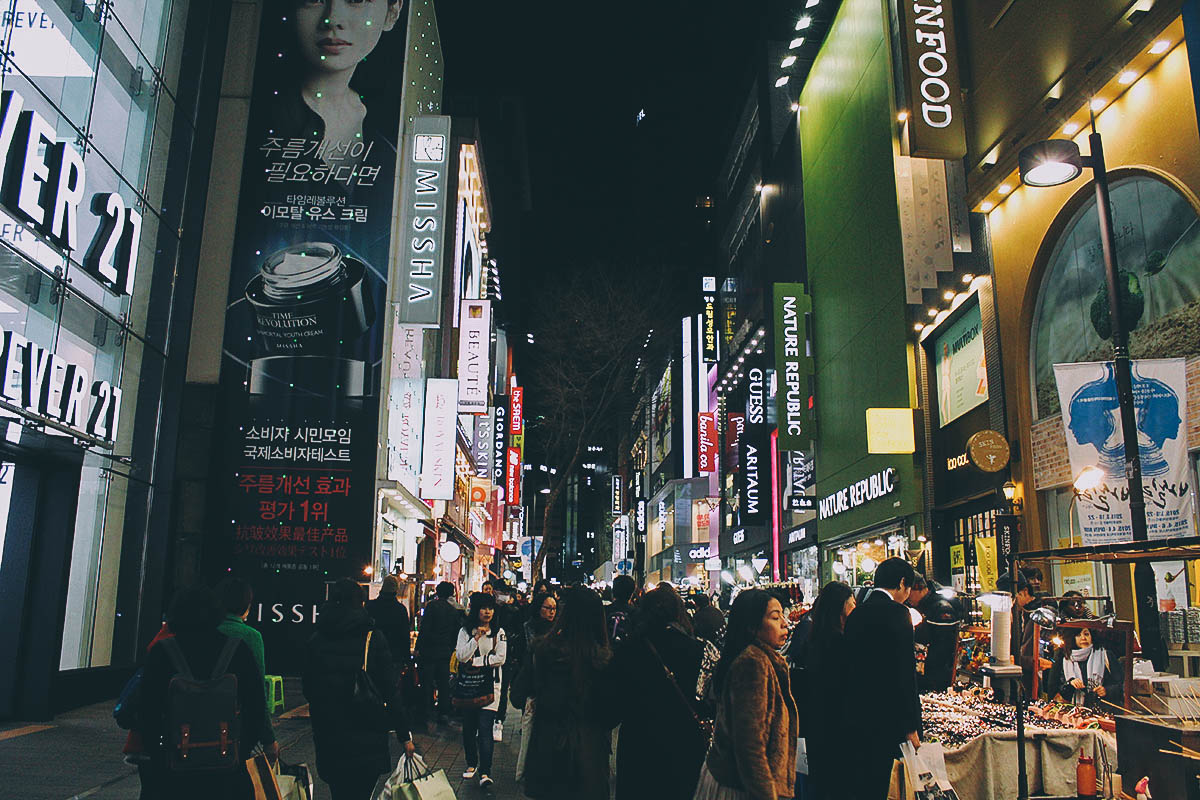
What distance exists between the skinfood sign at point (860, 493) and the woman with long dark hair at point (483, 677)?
15.1 m

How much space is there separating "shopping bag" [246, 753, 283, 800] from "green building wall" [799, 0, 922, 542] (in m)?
18.2

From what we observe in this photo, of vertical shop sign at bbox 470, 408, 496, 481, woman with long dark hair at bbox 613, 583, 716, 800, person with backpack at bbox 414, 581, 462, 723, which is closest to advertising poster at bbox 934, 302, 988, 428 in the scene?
person with backpack at bbox 414, 581, 462, 723

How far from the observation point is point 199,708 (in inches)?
181

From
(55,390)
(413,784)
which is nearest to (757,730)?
(413,784)

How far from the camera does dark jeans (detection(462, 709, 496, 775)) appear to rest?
8930mm

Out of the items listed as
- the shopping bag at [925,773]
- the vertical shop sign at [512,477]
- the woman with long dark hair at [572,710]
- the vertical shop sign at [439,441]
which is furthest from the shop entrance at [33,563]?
the vertical shop sign at [512,477]

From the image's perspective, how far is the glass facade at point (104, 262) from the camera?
38.3ft

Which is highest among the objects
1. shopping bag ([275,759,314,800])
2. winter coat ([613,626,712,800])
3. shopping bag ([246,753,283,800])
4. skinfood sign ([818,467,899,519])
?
skinfood sign ([818,467,899,519])

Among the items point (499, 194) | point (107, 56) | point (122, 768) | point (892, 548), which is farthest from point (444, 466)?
point (499, 194)

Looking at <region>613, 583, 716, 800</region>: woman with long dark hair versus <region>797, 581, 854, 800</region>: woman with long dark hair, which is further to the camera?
<region>797, 581, 854, 800</region>: woman with long dark hair

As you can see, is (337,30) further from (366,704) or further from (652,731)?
(652,731)

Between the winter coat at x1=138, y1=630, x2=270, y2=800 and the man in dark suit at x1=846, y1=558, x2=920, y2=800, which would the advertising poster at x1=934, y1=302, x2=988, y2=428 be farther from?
the winter coat at x1=138, y1=630, x2=270, y2=800

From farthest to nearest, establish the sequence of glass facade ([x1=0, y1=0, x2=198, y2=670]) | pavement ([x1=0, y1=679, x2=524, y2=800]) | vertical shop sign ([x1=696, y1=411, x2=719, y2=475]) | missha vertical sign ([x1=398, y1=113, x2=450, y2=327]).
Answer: vertical shop sign ([x1=696, y1=411, x2=719, y2=475])
missha vertical sign ([x1=398, y1=113, x2=450, y2=327])
glass facade ([x1=0, y1=0, x2=198, y2=670])
pavement ([x1=0, y1=679, x2=524, y2=800])

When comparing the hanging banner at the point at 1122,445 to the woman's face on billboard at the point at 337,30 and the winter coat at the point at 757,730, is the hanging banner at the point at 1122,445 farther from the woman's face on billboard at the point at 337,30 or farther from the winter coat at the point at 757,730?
the woman's face on billboard at the point at 337,30
